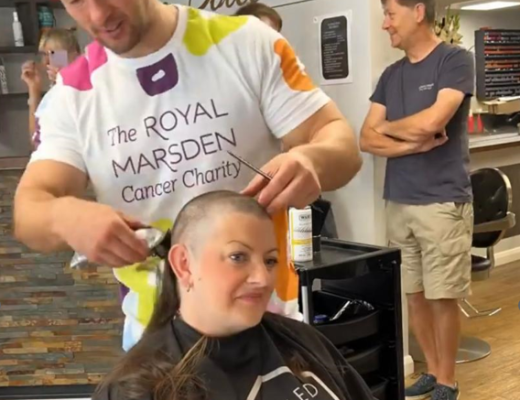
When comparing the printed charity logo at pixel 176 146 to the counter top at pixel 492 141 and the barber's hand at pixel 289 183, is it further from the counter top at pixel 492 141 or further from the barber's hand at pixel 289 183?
the counter top at pixel 492 141

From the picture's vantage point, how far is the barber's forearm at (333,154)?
108 cm

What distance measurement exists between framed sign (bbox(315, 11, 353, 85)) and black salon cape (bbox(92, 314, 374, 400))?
6.34 feet

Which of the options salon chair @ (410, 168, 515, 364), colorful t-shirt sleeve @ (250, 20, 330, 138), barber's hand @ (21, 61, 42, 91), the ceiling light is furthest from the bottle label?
the ceiling light

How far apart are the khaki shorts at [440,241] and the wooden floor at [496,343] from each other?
0.47 meters

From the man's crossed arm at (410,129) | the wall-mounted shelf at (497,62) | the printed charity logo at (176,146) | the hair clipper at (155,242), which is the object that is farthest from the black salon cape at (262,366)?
the wall-mounted shelf at (497,62)

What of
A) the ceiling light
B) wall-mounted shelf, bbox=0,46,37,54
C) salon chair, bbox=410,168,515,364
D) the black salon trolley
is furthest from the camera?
the ceiling light

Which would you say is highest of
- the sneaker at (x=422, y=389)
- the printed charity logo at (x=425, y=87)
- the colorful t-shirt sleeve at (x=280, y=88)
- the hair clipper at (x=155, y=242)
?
the colorful t-shirt sleeve at (x=280, y=88)

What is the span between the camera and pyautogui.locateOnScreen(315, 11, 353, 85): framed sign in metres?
3.03

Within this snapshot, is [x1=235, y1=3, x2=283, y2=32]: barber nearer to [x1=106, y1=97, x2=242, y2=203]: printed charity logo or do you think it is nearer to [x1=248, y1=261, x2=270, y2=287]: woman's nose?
[x1=106, y1=97, x2=242, y2=203]: printed charity logo

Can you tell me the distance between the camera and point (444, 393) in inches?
114

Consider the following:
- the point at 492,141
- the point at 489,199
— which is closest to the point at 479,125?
the point at 492,141

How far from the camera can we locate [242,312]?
106 centimetres

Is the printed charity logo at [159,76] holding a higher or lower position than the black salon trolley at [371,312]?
higher

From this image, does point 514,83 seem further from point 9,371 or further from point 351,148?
point 351,148
